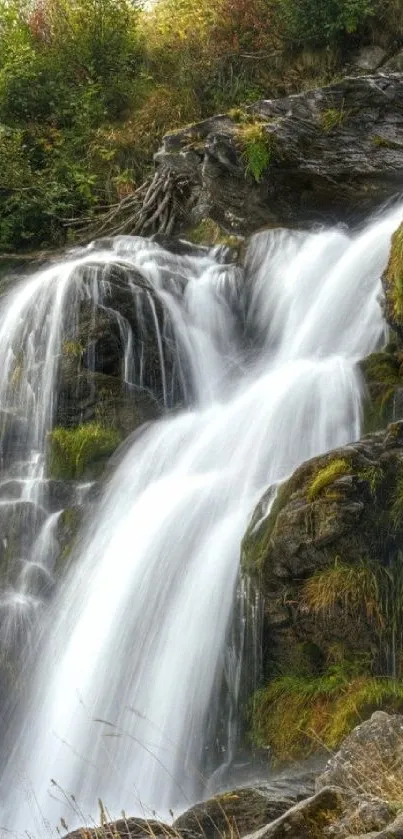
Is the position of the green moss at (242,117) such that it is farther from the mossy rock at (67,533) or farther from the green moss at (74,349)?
the mossy rock at (67,533)

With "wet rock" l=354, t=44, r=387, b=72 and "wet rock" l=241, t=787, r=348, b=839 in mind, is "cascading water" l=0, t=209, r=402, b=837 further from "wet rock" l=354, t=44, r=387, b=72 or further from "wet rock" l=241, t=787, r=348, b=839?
"wet rock" l=354, t=44, r=387, b=72

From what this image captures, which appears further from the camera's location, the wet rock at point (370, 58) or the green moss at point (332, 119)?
the wet rock at point (370, 58)

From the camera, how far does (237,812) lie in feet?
14.9

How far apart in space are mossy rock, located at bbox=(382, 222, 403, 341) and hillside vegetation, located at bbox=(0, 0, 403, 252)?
8.07 metres

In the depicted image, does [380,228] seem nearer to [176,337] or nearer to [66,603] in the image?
[176,337]

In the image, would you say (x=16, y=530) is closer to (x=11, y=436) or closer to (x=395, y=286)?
(x=11, y=436)

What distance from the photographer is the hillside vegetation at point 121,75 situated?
15.6 metres

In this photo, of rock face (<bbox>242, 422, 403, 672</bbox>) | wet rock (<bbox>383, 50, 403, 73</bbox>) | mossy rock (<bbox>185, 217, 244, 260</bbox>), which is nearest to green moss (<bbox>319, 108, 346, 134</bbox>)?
mossy rock (<bbox>185, 217, 244, 260</bbox>)

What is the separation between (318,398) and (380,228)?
3.77 m

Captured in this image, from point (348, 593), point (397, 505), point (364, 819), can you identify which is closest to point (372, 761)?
point (364, 819)

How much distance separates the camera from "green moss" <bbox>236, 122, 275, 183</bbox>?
11.9 metres

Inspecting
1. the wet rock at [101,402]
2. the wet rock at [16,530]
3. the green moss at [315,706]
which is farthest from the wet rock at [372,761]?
the wet rock at [101,402]

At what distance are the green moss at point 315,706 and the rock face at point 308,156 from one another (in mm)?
7703

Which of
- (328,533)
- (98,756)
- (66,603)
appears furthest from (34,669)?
(328,533)
